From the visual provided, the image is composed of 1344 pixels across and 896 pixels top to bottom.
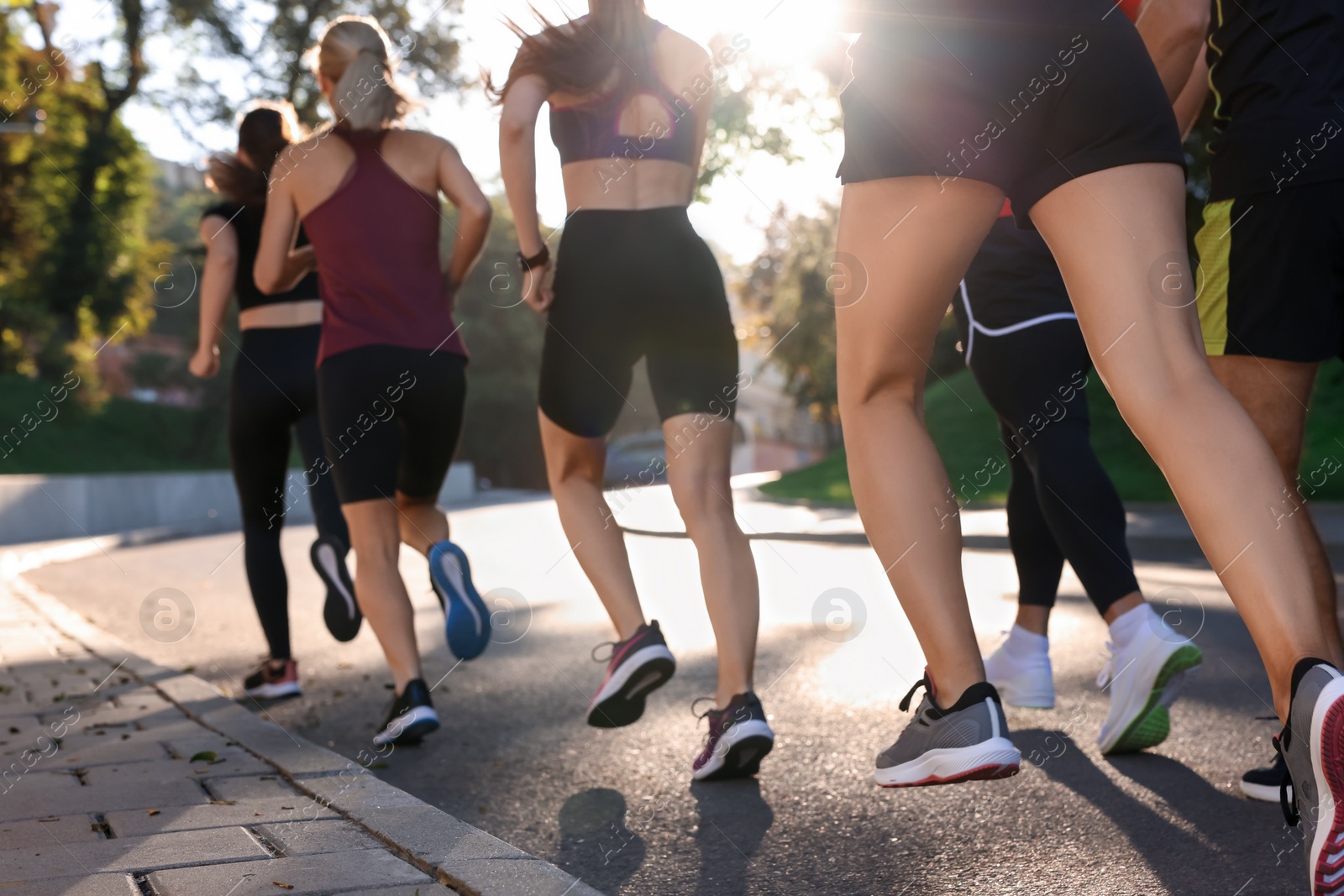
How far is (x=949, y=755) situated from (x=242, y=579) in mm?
8653

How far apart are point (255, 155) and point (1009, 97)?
3.31m

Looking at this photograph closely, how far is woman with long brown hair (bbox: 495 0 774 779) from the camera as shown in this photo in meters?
3.34

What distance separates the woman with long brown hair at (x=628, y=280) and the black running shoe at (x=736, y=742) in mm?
224

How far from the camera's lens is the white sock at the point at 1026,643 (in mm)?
3764

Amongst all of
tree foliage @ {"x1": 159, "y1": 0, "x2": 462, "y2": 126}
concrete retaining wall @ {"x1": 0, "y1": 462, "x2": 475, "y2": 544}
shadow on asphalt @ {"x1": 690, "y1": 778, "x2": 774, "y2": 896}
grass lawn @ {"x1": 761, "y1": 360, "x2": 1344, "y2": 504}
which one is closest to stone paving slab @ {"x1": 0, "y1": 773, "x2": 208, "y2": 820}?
shadow on asphalt @ {"x1": 690, "y1": 778, "x2": 774, "y2": 896}

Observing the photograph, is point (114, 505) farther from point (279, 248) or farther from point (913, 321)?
point (913, 321)

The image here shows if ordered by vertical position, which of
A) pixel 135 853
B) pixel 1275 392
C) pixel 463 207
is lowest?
pixel 135 853

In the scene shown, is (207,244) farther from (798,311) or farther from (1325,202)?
(798,311)

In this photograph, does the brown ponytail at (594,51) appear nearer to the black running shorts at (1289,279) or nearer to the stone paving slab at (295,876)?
the black running shorts at (1289,279)

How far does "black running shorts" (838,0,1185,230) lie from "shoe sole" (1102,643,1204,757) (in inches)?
53.2

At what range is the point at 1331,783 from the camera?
1774mm

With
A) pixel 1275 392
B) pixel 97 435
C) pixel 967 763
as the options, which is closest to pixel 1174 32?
pixel 1275 392

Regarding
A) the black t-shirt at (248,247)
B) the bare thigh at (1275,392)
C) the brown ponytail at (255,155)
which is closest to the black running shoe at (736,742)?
the bare thigh at (1275,392)

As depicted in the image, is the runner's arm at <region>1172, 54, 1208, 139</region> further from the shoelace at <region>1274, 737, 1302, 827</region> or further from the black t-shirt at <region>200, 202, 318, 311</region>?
the black t-shirt at <region>200, 202, 318, 311</region>
